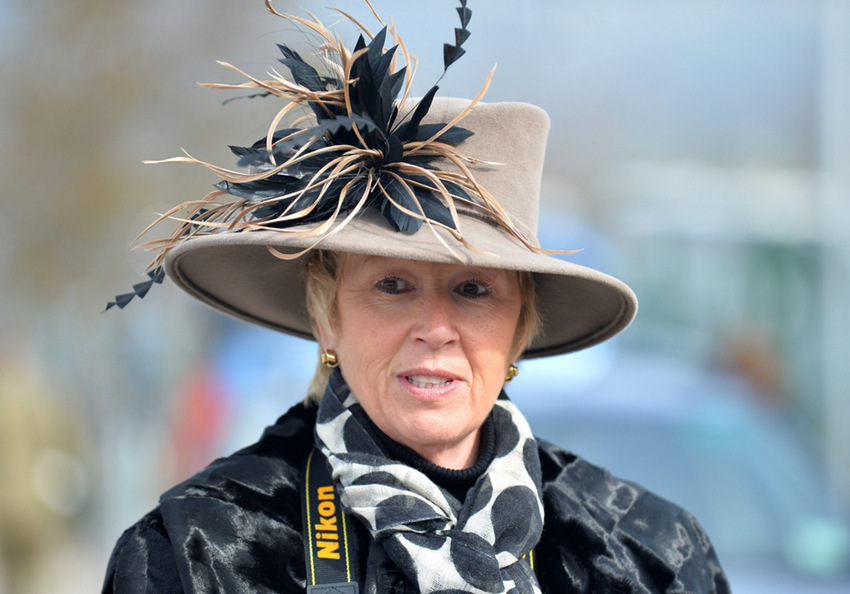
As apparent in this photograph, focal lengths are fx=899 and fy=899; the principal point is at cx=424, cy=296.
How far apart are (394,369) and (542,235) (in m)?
5.92

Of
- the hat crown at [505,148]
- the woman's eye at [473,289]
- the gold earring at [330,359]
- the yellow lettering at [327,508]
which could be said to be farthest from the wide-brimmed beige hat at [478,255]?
the yellow lettering at [327,508]

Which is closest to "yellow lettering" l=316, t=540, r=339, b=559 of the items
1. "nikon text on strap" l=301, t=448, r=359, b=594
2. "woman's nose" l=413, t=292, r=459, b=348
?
"nikon text on strap" l=301, t=448, r=359, b=594

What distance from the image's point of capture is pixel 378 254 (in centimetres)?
184

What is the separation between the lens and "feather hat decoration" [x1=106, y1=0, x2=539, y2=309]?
6.13ft

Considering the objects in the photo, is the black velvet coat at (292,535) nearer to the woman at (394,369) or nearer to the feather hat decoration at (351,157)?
the woman at (394,369)

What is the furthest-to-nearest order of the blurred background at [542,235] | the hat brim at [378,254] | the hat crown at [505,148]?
the blurred background at [542,235]
the hat crown at [505,148]
the hat brim at [378,254]

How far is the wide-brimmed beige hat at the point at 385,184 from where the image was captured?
1.86 meters

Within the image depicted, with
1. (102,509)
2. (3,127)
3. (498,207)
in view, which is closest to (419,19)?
(3,127)

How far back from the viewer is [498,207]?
1985 mm

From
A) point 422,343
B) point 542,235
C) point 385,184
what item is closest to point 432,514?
point 422,343

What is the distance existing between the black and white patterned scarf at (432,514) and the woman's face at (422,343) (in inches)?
3.7

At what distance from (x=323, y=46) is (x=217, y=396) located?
229 inches

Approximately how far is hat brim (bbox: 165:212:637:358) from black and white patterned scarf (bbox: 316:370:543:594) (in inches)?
17.2

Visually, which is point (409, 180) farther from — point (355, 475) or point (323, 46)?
point (355, 475)
